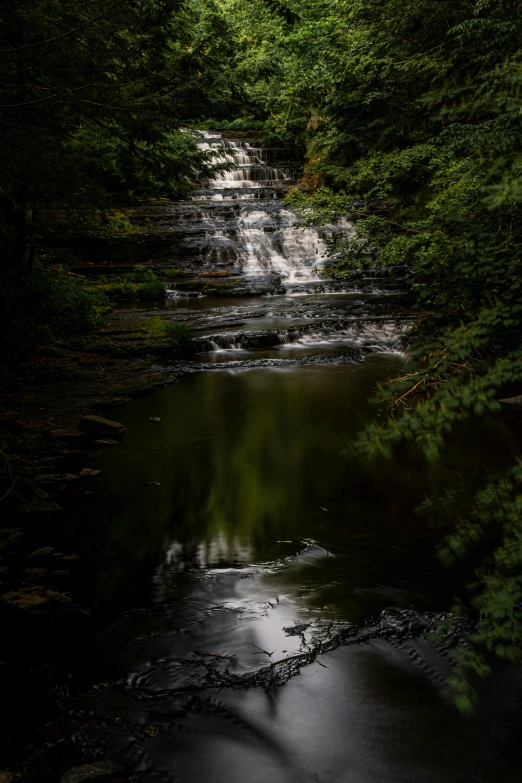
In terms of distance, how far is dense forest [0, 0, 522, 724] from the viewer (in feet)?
8.85

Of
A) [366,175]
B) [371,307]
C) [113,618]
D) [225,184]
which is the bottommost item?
[113,618]

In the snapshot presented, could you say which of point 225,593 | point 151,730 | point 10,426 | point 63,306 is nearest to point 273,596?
point 225,593

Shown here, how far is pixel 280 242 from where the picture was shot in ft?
68.1

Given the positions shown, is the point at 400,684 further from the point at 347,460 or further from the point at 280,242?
the point at 280,242

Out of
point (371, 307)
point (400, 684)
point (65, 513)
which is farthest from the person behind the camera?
point (371, 307)

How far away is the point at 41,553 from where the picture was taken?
486 cm

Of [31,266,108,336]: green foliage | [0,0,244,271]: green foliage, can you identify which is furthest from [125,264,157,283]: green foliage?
[0,0,244,271]: green foliage

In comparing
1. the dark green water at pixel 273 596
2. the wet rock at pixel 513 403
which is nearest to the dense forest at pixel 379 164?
the dark green water at pixel 273 596

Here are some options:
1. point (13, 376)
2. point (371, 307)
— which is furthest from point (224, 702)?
point (371, 307)

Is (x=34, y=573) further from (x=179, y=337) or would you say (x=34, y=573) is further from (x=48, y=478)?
(x=179, y=337)

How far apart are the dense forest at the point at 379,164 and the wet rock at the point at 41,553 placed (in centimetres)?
316

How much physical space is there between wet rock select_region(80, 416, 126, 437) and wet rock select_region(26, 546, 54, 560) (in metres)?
3.00

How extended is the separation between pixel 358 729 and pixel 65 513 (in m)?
3.64

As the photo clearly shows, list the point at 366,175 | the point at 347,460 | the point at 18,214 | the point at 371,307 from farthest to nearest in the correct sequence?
the point at 371,307, the point at 366,175, the point at 18,214, the point at 347,460
